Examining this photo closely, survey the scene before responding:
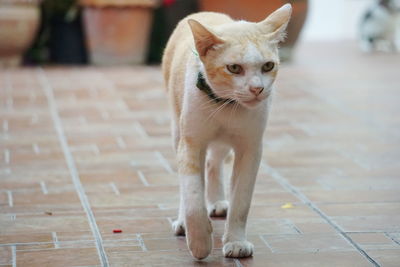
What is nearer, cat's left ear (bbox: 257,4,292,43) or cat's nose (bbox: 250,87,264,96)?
cat's nose (bbox: 250,87,264,96)

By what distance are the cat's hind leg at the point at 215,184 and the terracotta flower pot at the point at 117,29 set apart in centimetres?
486

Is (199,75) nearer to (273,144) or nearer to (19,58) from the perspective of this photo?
(273,144)

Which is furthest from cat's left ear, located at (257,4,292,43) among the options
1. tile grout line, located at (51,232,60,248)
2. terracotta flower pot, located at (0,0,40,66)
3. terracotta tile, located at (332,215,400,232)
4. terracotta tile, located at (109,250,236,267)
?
terracotta flower pot, located at (0,0,40,66)

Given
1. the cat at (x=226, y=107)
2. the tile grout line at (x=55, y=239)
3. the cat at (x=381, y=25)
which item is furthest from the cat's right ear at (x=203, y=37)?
the cat at (x=381, y=25)

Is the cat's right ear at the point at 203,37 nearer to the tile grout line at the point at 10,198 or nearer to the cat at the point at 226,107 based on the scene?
the cat at the point at 226,107

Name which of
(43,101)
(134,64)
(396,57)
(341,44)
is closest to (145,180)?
(43,101)

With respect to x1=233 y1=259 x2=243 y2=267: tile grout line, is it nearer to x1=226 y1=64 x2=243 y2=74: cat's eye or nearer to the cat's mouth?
the cat's mouth

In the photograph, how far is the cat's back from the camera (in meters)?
3.43

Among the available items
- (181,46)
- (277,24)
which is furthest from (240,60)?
(181,46)

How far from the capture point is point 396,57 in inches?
364

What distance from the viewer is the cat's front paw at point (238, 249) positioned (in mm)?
3186

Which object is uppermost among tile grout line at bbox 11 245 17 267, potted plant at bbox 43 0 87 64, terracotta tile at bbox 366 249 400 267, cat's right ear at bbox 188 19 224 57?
cat's right ear at bbox 188 19 224 57

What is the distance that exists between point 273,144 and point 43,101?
7.02ft

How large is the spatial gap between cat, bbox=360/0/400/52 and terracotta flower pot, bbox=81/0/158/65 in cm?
257
